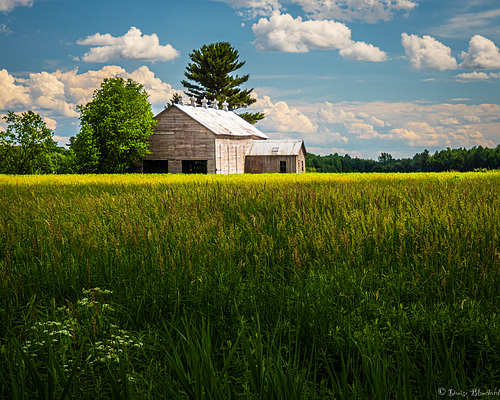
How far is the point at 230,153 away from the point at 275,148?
715 centimetres

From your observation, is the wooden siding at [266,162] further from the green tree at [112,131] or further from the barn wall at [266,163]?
the green tree at [112,131]

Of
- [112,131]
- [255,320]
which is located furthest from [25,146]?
[255,320]

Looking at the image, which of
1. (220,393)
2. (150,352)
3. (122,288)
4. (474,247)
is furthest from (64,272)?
(474,247)

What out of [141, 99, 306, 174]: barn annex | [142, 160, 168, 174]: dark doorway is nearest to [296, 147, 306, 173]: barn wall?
[141, 99, 306, 174]: barn annex

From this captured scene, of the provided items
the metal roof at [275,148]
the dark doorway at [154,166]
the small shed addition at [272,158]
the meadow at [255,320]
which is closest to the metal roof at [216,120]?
the metal roof at [275,148]

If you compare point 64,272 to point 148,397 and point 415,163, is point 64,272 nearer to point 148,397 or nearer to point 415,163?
point 148,397

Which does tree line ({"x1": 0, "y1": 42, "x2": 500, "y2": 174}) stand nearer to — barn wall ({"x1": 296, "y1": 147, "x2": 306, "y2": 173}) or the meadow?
barn wall ({"x1": 296, "y1": 147, "x2": 306, "y2": 173})

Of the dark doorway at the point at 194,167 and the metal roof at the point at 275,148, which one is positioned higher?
the metal roof at the point at 275,148

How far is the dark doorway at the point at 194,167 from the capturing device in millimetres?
43812

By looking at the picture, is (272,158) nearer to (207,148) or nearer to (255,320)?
A: (207,148)

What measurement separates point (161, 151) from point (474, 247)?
133ft

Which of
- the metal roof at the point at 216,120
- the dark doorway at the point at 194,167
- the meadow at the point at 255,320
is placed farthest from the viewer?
the dark doorway at the point at 194,167

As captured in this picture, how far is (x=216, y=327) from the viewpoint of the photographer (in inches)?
129

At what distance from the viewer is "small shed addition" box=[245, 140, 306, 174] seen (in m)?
49.7
